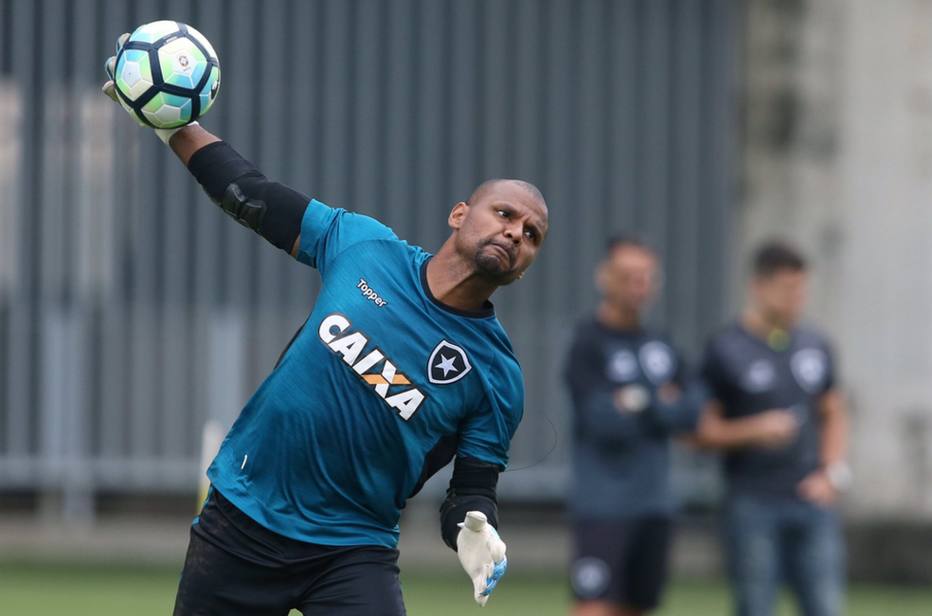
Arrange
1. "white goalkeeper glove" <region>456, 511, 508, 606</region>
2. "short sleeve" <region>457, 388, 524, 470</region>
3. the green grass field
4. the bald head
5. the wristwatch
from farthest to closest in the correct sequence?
the green grass field < the wristwatch < "short sleeve" <region>457, 388, 524, 470</region> < the bald head < "white goalkeeper glove" <region>456, 511, 508, 606</region>

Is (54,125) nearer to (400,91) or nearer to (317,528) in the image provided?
(400,91)

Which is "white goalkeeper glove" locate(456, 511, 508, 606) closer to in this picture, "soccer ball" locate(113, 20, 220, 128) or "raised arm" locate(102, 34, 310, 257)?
"raised arm" locate(102, 34, 310, 257)

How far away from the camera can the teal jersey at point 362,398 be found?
5.64m

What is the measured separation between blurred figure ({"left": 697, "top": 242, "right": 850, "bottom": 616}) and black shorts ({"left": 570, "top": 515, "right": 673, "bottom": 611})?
0.39 metres

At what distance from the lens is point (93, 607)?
11.6 m

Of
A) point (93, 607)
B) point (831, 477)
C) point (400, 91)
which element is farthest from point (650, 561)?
point (400, 91)

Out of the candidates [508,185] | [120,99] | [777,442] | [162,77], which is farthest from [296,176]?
[508,185]

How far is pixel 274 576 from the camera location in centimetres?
572

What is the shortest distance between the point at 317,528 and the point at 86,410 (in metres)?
8.87

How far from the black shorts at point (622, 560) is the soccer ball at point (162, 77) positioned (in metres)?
4.51

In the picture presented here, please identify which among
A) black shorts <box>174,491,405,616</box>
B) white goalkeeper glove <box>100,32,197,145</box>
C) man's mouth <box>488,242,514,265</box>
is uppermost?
white goalkeeper glove <box>100,32,197,145</box>

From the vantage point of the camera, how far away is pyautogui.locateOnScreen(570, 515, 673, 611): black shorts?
9.52m

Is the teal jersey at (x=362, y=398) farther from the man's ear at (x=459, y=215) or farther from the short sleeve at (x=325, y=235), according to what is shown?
the man's ear at (x=459, y=215)

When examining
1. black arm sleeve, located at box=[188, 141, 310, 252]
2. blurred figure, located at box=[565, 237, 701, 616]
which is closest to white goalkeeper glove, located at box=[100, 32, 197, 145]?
black arm sleeve, located at box=[188, 141, 310, 252]
